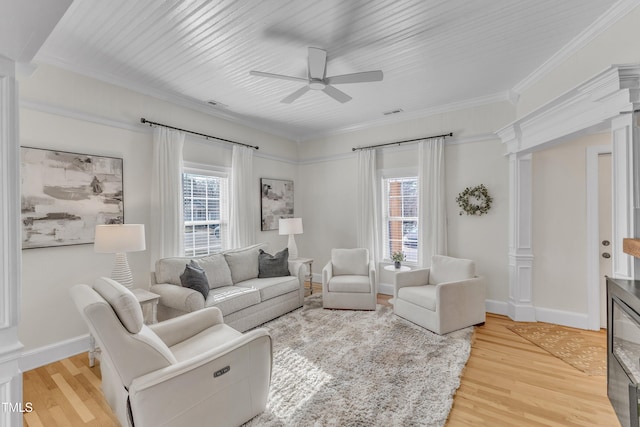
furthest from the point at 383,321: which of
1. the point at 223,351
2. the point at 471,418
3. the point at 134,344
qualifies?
the point at 134,344

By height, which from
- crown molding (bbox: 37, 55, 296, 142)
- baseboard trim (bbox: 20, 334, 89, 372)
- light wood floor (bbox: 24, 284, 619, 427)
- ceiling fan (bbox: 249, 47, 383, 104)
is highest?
crown molding (bbox: 37, 55, 296, 142)

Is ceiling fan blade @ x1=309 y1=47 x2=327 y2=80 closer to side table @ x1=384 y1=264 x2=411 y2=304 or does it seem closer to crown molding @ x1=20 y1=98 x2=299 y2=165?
crown molding @ x1=20 y1=98 x2=299 y2=165

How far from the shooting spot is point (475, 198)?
420cm

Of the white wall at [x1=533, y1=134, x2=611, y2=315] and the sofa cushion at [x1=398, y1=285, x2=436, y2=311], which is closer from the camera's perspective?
the sofa cushion at [x1=398, y1=285, x2=436, y2=311]

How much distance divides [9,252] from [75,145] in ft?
7.96

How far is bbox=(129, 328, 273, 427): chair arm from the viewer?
5.12 feet

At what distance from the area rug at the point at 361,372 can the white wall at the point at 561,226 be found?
132 centimetres

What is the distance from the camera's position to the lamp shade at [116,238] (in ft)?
9.22

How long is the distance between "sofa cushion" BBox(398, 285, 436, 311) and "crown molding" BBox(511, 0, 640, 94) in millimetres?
2742

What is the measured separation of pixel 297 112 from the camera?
4621 mm

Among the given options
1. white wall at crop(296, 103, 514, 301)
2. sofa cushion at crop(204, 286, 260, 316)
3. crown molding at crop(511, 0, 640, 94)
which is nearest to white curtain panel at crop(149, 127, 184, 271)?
sofa cushion at crop(204, 286, 260, 316)

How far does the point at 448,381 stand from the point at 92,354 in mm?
3233

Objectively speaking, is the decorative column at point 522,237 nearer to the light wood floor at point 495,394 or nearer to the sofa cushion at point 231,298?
the light wood floor at point 495,394

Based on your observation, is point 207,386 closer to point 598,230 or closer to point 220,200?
point 220,200
